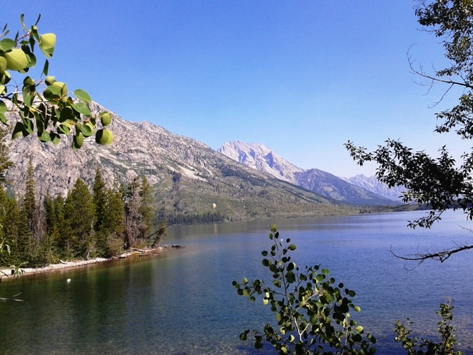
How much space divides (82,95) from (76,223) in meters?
73.0

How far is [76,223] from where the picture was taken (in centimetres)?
6681

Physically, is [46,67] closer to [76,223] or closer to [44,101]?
[44,101]

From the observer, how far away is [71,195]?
68312 millimetres

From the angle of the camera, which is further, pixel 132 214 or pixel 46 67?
pixel 132 214

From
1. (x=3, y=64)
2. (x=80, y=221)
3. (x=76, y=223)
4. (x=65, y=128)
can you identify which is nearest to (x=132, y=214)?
(x=80, y=221)

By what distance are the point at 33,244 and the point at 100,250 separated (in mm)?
13896

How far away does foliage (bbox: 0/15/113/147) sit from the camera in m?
1.21

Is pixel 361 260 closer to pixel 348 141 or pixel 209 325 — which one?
pixel 209 325

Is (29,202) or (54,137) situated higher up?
(29,202)

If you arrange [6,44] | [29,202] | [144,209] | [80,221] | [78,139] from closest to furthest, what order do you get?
[6,44] < [78,139] < [29,202] < [80,221] < [144,209]

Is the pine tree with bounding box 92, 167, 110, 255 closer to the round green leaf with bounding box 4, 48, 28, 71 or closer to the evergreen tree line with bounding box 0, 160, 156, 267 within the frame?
the evergreen tree line with bounding box 0, 160, 156, 267

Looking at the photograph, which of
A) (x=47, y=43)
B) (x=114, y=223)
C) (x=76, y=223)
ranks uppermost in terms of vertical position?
(x=47, y=43)

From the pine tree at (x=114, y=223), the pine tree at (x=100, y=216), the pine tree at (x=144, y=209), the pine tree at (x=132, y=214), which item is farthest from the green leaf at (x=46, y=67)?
the pine tree at (x=144, y=209)

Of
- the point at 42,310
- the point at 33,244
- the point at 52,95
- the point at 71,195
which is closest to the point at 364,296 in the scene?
the point at 42,310
